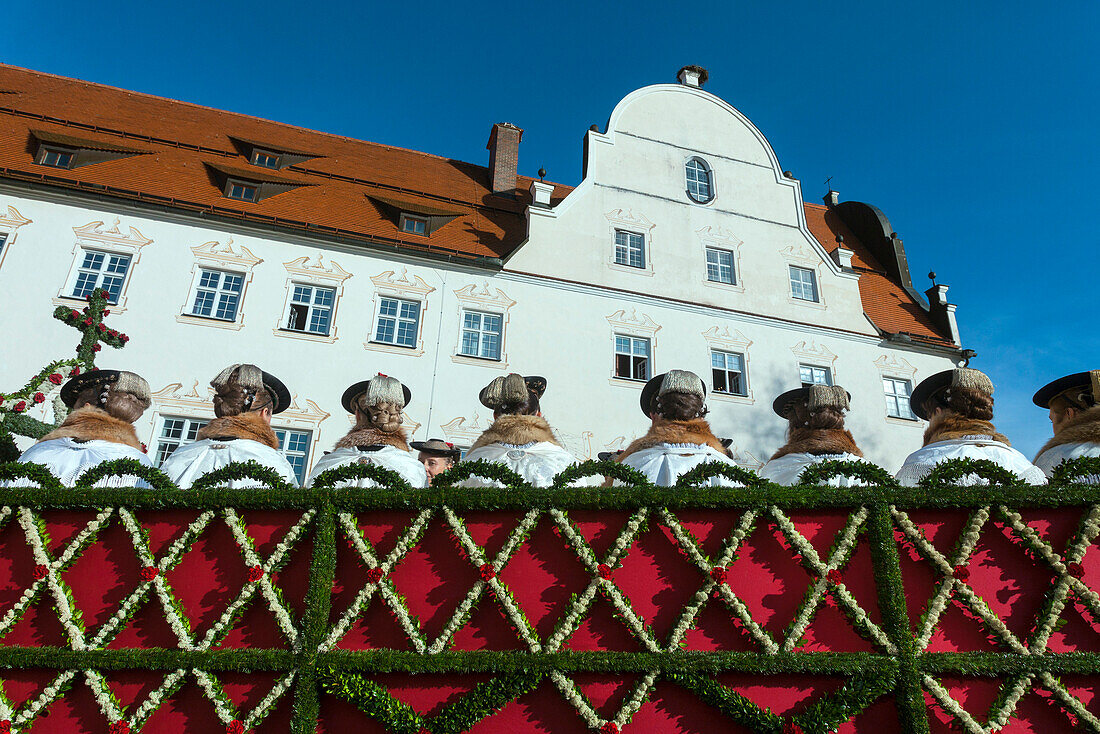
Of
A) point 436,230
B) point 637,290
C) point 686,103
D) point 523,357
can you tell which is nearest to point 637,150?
point 686,103

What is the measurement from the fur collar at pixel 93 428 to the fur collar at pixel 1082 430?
25.6 feet

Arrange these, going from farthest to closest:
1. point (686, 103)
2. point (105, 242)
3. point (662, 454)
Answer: point (686, 103)
point (105, 242)
point (662, 454)

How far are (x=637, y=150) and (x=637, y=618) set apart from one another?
16146 millimetres

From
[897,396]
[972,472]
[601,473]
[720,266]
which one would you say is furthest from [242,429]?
[897,396]

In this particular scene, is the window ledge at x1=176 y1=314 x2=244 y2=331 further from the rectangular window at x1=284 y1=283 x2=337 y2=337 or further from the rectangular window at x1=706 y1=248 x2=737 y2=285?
the rectangular window at x1=706 y1=248 x2=737 y2=285

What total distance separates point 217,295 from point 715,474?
12.3 metres

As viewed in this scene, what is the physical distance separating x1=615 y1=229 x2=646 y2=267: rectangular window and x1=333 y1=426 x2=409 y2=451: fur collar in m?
11.9

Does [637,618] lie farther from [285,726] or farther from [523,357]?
[523,357]

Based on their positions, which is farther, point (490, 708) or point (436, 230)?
point (436, 230)

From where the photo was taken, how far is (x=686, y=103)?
1969 centimetres

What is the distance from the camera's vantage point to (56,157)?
560 inches

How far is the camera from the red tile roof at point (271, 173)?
1441 cm

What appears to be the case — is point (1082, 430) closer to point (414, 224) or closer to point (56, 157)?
point (414, 224)

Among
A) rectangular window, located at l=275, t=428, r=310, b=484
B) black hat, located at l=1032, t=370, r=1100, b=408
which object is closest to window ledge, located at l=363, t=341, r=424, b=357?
rectangular window, located at l=275, t=428, r=310, b=484
